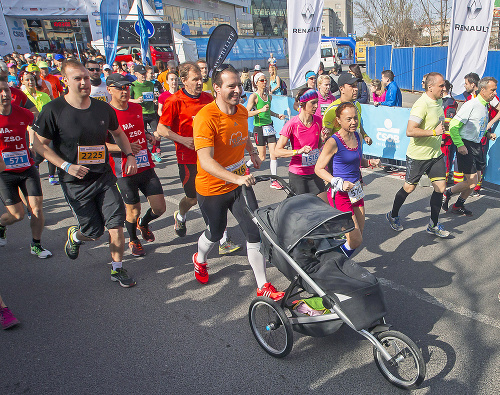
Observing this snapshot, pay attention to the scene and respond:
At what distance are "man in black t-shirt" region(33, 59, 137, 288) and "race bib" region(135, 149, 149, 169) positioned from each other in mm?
352

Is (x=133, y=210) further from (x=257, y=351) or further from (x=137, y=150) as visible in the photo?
(x=257, y=351)

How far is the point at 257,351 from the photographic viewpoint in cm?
315

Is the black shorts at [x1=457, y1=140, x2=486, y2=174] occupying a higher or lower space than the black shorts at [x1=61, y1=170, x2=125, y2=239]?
lower

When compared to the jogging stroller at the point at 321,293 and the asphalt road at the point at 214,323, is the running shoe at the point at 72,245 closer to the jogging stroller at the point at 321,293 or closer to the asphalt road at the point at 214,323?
the asphalt road at the point at 214,323

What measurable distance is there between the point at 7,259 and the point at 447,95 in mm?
7391

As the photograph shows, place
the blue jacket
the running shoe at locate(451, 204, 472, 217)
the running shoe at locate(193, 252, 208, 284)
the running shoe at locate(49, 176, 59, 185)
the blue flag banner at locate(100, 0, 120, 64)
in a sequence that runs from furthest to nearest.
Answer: the blue flag banner at locate(100, 0, 120, 64) → the blue jacket → the running shoe at locate(49, 176, 59, 185) → the running shoe at locate(451, 204, 472, 217) → the running shoe at locate(193, 252, 208, 284)

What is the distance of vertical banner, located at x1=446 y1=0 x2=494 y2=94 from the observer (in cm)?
725

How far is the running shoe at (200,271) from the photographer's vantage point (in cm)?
414

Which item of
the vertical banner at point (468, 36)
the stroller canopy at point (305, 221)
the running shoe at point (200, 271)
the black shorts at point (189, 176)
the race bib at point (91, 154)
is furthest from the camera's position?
the vertical banner at point (468, 36)

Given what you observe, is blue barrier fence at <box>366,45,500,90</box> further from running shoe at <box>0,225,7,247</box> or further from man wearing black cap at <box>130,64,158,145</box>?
running shoe at <box>0,225,7,247</box>

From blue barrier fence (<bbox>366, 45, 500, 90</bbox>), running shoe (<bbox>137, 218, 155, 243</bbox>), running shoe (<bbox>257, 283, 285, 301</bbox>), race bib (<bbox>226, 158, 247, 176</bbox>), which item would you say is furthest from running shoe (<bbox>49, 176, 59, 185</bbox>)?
blue barrier fence (<bbox>366, 45, 500, 90</bbox>)

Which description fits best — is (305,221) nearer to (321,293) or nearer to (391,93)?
Result: (321,293)

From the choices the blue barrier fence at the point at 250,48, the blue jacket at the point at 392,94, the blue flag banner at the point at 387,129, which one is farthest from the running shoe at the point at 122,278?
the blue barrier fence at the point at 250,48

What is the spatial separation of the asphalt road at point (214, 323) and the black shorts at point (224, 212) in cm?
70
